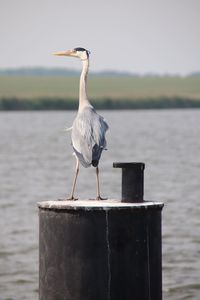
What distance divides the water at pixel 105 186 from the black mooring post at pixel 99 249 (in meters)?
5.91

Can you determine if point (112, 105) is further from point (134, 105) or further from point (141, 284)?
point (141, 284)

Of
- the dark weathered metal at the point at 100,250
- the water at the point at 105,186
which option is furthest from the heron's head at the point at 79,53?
the water at the point at 105,186

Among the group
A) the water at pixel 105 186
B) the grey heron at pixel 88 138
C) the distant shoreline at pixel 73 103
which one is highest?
the distant shoreline at pixel 73 103

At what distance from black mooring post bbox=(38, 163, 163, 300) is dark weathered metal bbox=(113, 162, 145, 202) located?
237 millimetres

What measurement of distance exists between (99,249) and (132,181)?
0.73 meters

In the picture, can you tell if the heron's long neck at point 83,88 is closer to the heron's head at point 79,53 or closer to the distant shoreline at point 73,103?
the heron's head at point 79,53

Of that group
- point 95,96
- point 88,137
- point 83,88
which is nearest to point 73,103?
point 95,96

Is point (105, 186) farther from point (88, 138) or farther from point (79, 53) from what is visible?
point (88, 138)

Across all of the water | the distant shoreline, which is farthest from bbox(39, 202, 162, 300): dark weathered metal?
the distant shoreline

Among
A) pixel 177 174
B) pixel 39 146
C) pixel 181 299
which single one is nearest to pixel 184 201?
pixel 177 174

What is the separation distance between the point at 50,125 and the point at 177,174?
123 feet

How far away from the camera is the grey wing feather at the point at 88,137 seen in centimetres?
1052

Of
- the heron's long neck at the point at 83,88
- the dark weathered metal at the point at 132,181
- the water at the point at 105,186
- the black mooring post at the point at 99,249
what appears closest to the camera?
the black mooring post at the point at 99,249

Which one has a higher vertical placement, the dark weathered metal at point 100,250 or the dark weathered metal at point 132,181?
the dark weathered metal at point 132,181
